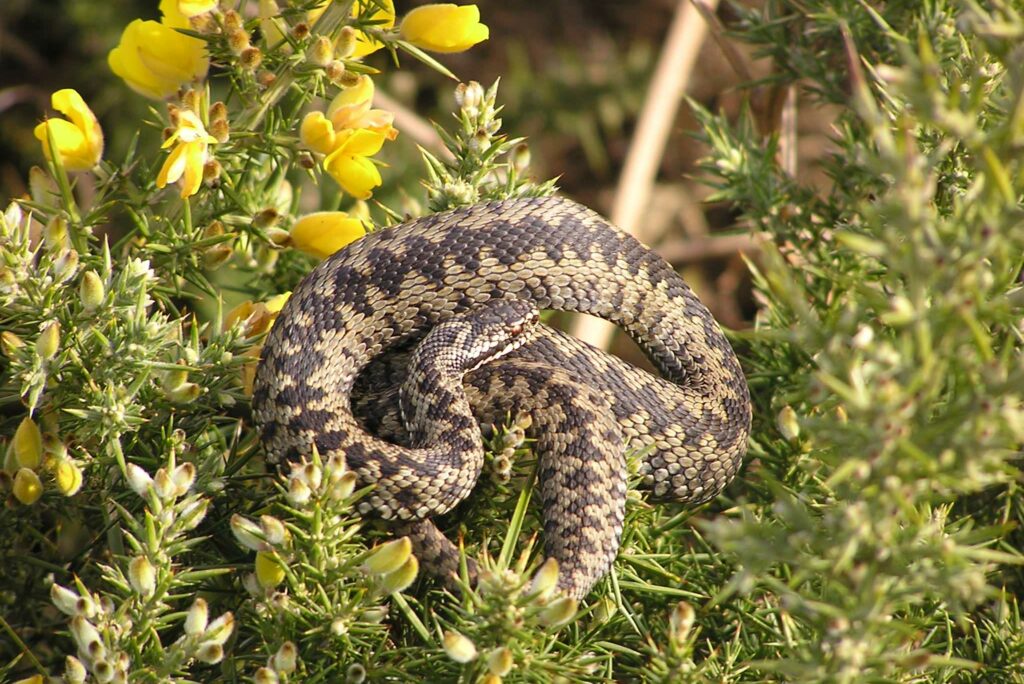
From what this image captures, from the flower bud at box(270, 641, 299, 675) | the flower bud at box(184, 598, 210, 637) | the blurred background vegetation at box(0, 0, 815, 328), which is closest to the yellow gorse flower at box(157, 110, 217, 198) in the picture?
the flower bud at box(184, 598, 210, 637)

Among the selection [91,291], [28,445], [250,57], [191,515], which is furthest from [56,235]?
[191,515]

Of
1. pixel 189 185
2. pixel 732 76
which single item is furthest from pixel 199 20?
pixel 732 76

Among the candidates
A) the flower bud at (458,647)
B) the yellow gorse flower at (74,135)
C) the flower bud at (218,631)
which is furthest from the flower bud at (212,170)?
the flower bud at (458,647)

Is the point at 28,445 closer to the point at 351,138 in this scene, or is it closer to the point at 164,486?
the point at 164,486

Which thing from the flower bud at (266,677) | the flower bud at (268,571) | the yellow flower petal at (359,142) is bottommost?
the flower bud at (266,677)

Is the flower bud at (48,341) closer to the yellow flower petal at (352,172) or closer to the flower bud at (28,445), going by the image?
the flower bud at (28,445)

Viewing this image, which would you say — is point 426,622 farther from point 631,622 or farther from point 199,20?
point 199,20
